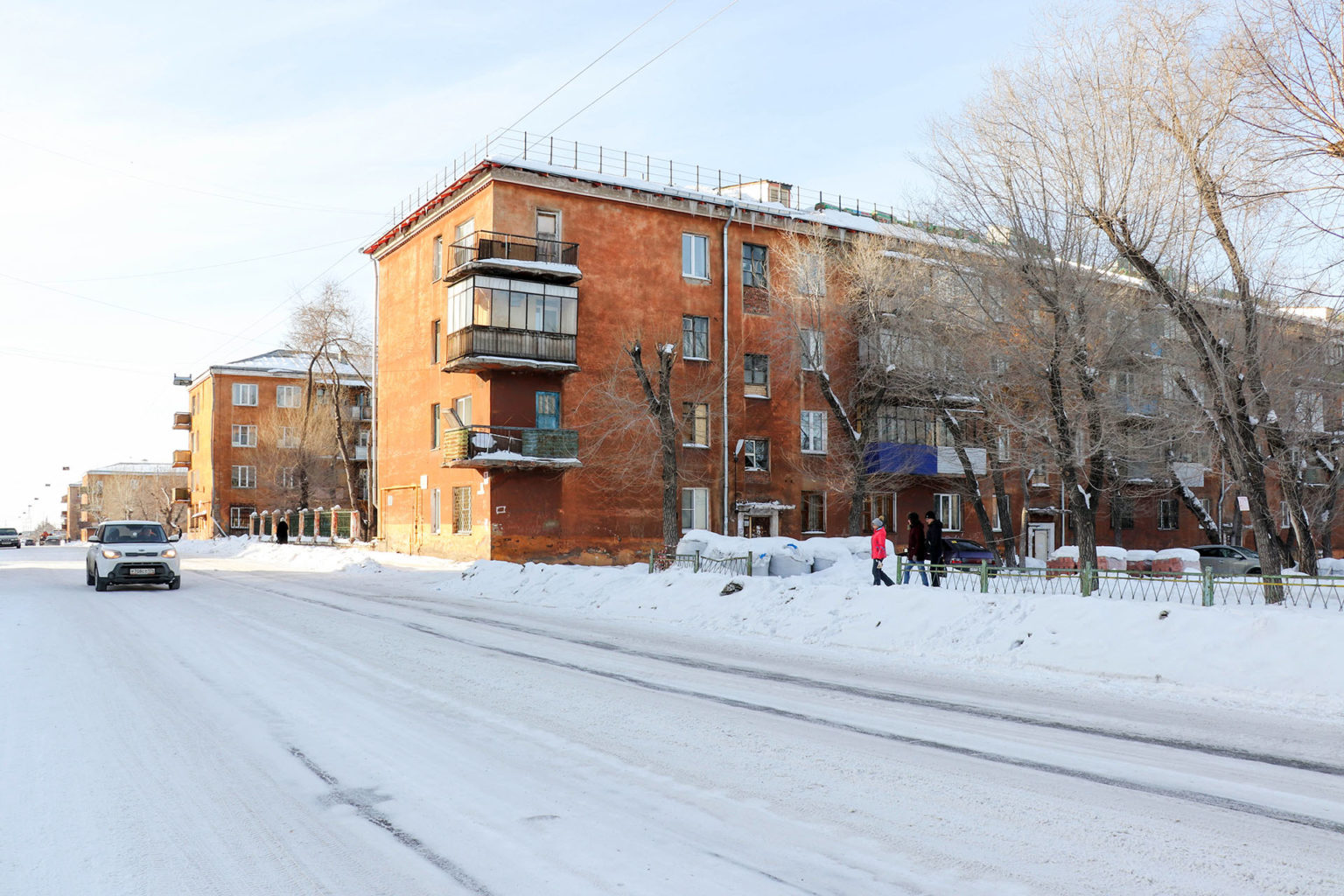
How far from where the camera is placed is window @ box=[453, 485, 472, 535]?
3562 centimetres

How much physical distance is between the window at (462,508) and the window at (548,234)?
29.0 feet

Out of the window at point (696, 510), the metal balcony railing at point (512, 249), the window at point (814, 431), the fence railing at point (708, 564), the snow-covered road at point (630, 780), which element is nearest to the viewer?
the snow-covered road at point (630, 780)

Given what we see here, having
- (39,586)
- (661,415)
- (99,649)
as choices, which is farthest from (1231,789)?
(39,586)

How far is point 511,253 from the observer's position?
111 feet

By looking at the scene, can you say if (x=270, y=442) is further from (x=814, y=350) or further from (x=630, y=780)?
(x=630, y=780)

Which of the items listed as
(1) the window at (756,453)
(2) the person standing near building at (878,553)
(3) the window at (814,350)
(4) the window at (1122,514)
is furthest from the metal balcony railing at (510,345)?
(4) the window at (1122,514)

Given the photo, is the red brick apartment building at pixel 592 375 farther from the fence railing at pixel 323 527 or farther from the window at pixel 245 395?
the window at pixel 245 395

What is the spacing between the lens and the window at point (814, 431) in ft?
131

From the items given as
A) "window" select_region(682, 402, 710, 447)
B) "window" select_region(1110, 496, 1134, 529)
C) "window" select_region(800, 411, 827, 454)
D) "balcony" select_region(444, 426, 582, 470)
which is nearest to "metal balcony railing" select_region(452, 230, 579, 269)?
"balcony" select_region(444, 426, 582, 470)

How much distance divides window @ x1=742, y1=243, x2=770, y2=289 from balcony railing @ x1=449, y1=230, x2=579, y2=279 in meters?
7.41

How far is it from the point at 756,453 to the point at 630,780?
3315cm

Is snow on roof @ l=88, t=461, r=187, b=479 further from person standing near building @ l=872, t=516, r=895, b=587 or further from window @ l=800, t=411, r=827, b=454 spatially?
person standing near building @ l=872, t=516, r=895, b=587

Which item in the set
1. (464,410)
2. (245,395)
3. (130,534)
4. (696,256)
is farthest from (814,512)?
(245,395)

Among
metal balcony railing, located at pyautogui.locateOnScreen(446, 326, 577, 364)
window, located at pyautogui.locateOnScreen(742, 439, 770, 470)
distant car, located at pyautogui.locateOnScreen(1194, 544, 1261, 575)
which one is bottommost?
distant car, located at pyautogui.locateOnScreen(1194, 544, 1261, 575)
